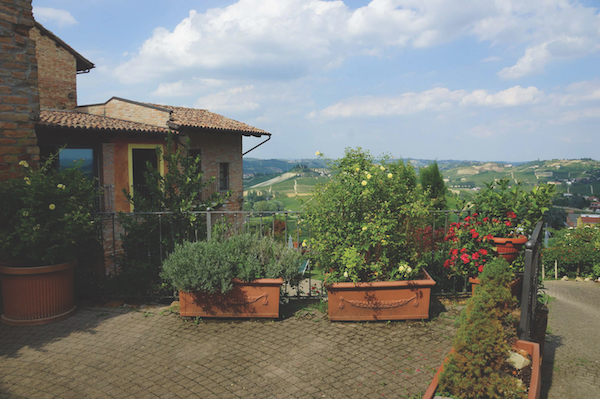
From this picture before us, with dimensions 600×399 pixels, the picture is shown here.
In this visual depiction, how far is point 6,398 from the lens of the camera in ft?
10.2

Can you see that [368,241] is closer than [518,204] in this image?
Yes

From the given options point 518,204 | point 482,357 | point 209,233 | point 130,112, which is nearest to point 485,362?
point 482,357

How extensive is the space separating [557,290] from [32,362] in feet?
30.2

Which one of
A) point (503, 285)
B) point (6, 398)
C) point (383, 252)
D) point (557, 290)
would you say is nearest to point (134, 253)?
point (6, 398)

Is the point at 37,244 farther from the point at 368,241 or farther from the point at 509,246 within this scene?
the point at 509,246

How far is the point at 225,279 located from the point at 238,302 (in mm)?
336

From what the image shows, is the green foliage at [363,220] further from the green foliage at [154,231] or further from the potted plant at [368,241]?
the green foliage at [154,231]

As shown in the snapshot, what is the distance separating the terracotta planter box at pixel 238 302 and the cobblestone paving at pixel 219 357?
119 mm

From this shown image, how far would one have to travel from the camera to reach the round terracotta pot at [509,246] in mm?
4961

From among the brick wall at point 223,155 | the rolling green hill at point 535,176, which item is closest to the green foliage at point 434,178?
the brick wall at point 223,155

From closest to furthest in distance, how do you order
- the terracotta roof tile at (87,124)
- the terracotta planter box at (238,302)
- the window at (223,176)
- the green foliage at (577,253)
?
the terracotta planter box at (238,302) < the green foliage at (577,253) < the terracotta roof tile at (87,124) < the window at (223,176)

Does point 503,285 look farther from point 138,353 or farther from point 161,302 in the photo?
point 161,302

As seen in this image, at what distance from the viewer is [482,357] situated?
2.71m

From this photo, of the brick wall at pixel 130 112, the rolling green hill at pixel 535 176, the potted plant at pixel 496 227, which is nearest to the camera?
the potted plant at pixel 496 227
